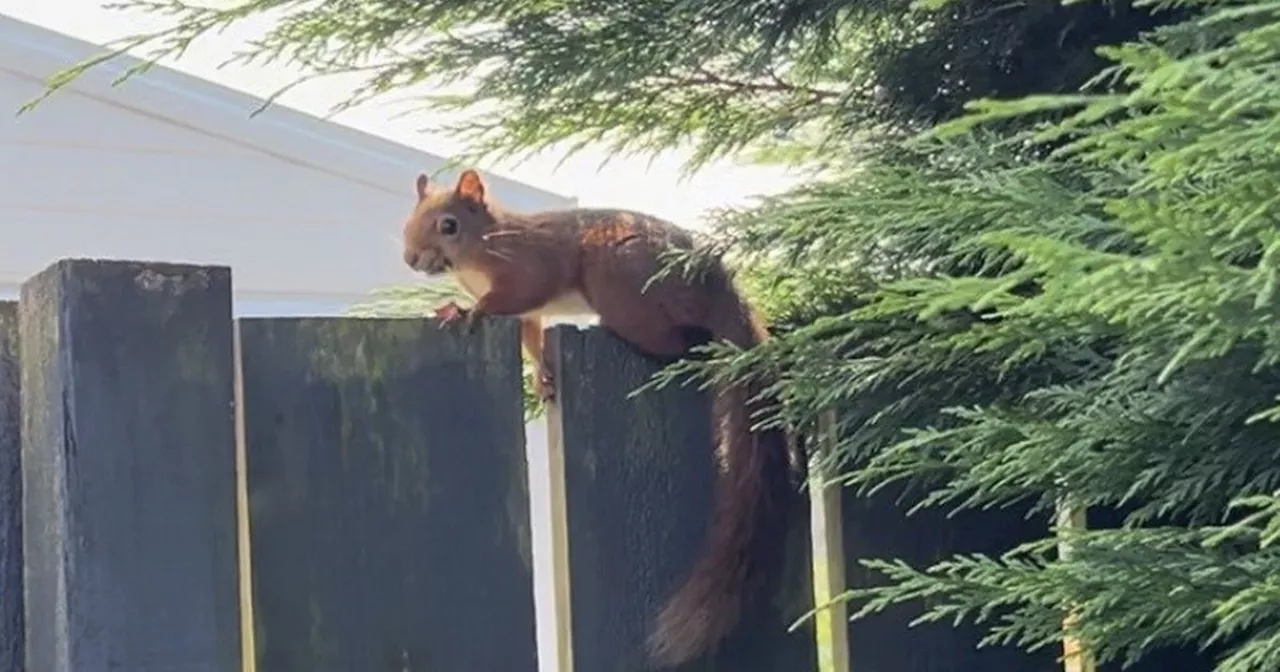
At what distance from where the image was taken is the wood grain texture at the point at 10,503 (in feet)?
4.49

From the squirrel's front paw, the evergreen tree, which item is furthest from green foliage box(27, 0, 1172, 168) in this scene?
the squirrel's front paw

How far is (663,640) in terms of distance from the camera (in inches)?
59.9

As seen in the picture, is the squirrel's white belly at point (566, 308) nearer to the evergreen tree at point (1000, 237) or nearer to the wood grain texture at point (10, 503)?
the evergreen tree at point (1000, 237)

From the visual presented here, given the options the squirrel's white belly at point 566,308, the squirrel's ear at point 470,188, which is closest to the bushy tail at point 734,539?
the squirrel's white belly at point 566,308

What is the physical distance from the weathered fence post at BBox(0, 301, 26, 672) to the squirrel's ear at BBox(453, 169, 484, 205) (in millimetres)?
848

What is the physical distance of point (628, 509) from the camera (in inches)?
60.8

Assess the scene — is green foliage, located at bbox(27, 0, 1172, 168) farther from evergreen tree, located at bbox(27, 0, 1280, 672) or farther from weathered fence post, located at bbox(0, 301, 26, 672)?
weathered fence post, located at bbox(0, 301, 26, 672)

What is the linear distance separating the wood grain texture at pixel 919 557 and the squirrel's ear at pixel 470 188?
76 cm

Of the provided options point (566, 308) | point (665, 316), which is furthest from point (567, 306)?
point (665, 316)

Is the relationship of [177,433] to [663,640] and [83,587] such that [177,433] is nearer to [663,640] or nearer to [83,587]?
[83,587]

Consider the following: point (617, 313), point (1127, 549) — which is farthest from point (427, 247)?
point (1127, 549)

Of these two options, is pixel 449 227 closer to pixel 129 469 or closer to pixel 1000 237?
pixel 129 469

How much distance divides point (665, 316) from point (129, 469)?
0.56 metres

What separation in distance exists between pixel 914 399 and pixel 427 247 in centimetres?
87
